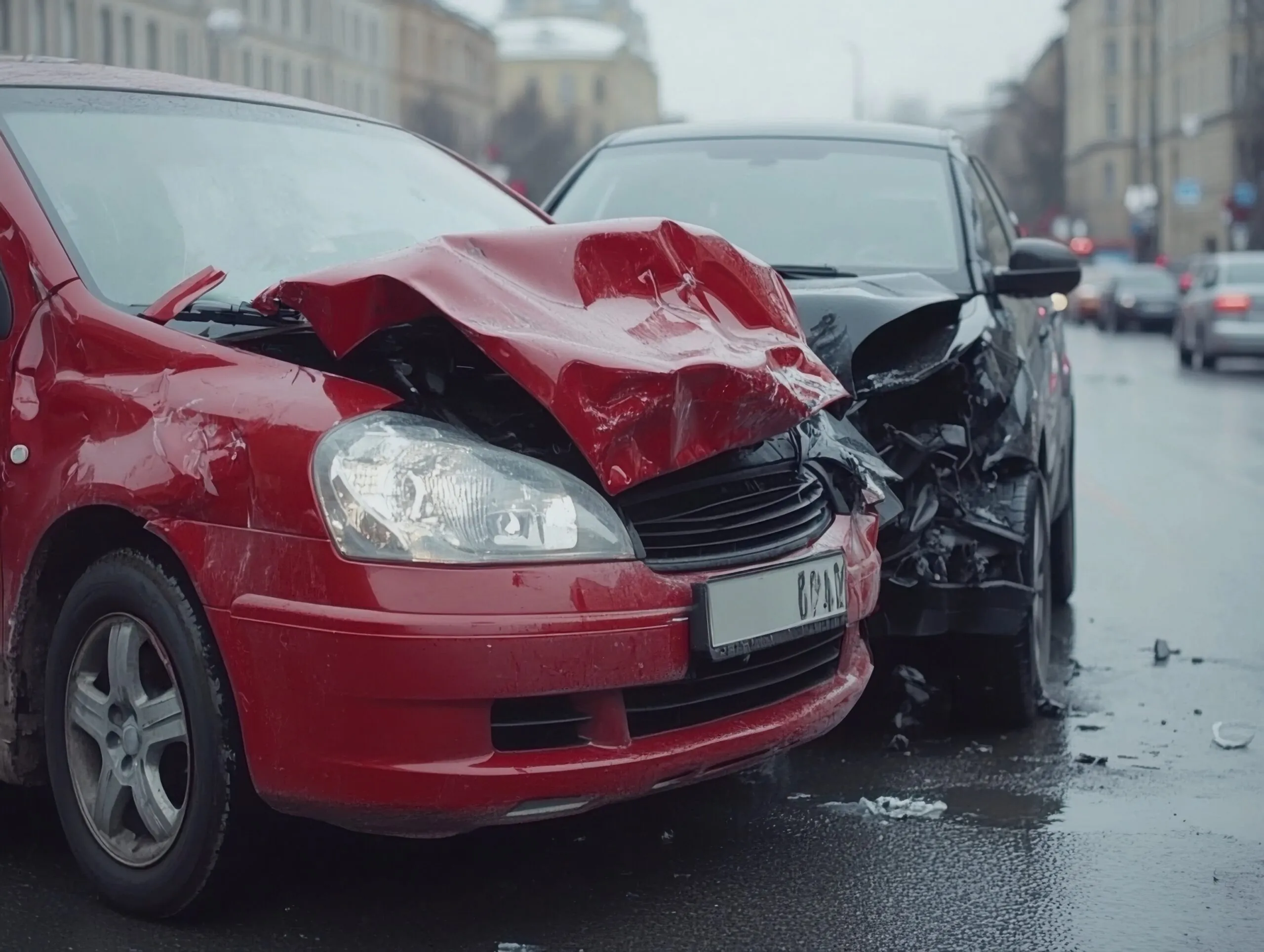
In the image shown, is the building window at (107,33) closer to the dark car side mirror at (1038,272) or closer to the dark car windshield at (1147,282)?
the dark car windshield at (1147,282)

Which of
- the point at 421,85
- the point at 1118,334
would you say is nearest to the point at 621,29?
the point at 421,85

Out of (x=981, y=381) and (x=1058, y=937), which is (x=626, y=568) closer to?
(x=1058, y=937)

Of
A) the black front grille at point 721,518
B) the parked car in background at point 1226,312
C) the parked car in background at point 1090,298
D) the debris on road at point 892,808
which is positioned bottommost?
the parked car in background at point 1090,298

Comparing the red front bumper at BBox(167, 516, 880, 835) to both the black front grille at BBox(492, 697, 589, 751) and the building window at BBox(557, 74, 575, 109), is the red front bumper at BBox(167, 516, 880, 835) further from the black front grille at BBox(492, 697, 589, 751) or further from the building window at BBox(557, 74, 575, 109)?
the building window at BBox(557, 74, 575, 109)

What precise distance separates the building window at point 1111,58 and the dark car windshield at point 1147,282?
229ft

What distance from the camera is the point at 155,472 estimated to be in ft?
11.2

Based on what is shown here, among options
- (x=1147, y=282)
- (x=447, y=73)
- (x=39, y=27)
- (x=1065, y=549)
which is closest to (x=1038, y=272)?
(x=1065, y=549)

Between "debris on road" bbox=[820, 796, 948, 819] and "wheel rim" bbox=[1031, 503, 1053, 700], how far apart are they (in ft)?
2.44

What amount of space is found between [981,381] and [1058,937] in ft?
6.12

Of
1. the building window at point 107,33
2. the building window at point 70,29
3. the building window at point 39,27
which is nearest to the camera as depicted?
the building window at point 39,27

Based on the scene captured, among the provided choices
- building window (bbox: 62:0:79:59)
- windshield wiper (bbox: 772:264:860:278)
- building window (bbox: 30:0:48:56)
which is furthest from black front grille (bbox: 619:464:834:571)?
building window (bbox: 62:0:79:59)

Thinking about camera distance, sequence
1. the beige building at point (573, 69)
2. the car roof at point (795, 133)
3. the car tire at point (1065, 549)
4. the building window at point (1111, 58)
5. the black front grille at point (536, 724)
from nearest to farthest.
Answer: the black front grille at point (536, 724) → the car roof at point (795, 133) → the car tire at point (1065, 549) → the building window at point (1111, 58) → the beige building at point (573, 69)

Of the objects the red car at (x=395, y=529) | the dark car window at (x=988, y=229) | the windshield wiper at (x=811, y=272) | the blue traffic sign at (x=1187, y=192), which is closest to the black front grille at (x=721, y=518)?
the red car at (x=395, y=529)

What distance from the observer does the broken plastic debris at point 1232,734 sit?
4985 millimetres
